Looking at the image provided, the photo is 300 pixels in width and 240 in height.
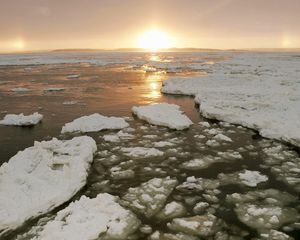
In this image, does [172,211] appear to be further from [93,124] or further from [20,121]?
[20,121]

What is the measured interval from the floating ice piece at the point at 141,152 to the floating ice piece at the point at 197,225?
3.02m

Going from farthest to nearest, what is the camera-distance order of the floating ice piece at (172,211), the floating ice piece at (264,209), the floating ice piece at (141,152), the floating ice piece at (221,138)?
the floating ice piece at (221,138) → the floating ice piece at (141,152) → the floating ice piece at (172,211) → the floating ice piece at (264,209)

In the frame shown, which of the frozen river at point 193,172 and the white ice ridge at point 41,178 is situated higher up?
the white ice ridge at point 41,178

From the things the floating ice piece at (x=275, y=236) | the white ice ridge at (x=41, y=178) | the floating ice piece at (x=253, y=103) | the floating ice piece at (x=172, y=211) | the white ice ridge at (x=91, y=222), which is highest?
the white ice ridge at (x=41, y=178)

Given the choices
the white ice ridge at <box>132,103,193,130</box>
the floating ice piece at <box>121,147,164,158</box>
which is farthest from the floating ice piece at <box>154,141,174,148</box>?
the white ice ridge at <box>132,103,193,130</box>

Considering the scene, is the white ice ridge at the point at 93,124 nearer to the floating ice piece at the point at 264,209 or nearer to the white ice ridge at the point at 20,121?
the white ice ridge at the point at 20,121

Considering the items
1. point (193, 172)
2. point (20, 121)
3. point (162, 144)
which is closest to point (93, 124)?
point (20, 121)

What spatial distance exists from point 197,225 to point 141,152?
3486 millimetres

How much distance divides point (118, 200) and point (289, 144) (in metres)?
5.33

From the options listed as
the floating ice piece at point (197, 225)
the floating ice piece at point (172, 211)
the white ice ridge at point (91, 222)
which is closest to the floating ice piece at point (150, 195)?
the floating ice piece at point (172, 211)

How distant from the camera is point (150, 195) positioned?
639cm

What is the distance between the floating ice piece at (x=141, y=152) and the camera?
8461mm

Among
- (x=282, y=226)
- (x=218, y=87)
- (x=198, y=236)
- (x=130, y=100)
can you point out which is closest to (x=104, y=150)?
(x=198, y=236)

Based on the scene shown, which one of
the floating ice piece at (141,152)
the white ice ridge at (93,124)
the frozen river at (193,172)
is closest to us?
the frozen river at (193,172)
